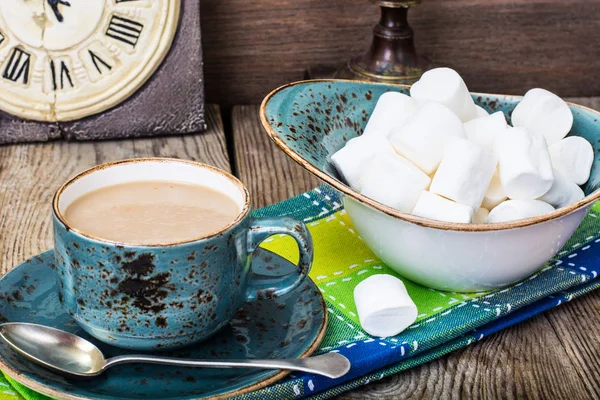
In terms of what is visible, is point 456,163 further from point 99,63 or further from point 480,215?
point 99,63

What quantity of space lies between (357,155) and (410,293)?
0.17m

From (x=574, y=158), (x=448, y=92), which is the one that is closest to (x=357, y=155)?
(x=448, y=92)

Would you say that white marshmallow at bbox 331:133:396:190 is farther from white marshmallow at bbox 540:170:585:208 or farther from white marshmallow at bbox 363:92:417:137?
white marshmallow at bbox 540:170:585:208

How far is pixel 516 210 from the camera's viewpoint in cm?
88

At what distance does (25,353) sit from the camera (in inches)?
28.3

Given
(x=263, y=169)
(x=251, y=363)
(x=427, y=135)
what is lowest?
(x=263, y=169)

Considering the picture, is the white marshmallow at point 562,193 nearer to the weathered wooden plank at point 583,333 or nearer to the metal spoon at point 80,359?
the weathered wooden plank at point 583,333

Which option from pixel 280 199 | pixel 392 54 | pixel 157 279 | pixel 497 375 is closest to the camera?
pixel 157 279

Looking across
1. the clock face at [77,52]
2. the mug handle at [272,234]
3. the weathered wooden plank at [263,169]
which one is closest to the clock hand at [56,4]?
the clock face at [77,52]

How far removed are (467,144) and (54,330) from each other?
48 centimetres

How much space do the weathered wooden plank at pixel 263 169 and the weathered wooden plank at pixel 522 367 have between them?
0.46 metres

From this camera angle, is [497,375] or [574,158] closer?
[497,375]

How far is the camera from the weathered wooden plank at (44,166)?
1.09 metres

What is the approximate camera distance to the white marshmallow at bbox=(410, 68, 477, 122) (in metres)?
1.01
